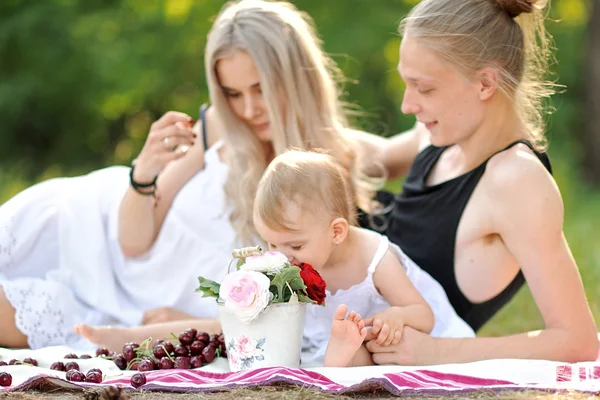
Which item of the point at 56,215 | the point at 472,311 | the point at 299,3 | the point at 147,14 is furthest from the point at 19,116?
the point at 472,311

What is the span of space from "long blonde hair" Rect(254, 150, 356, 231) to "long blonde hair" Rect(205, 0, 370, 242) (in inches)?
24.5

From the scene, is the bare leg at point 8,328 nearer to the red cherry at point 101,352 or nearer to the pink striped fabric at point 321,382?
the red cherry at point 101,352

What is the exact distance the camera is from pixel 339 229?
2.94 m

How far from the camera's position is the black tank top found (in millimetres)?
3268

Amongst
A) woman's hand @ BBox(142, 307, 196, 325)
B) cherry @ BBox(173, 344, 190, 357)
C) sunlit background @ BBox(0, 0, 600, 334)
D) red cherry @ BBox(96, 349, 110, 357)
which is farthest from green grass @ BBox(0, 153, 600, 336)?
red cherry @ BBox(96, 349, 110, 357)

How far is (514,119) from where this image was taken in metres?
3.20

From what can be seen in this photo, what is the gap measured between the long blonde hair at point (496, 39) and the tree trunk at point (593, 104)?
287 inches

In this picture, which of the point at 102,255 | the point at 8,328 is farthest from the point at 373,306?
the point at 8,328

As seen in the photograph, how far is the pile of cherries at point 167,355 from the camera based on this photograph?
2893 mm

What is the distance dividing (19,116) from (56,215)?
7.92m

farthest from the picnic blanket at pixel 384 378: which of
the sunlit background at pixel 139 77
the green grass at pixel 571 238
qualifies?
the sunlit background at pixel 139 77

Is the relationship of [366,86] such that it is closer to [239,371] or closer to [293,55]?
[293,55]

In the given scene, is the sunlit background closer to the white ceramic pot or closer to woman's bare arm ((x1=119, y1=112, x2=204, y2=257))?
woman's bare arm ((x1=119, y1=112, x2=204, y2=257))

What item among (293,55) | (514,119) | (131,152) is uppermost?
(293,55)
